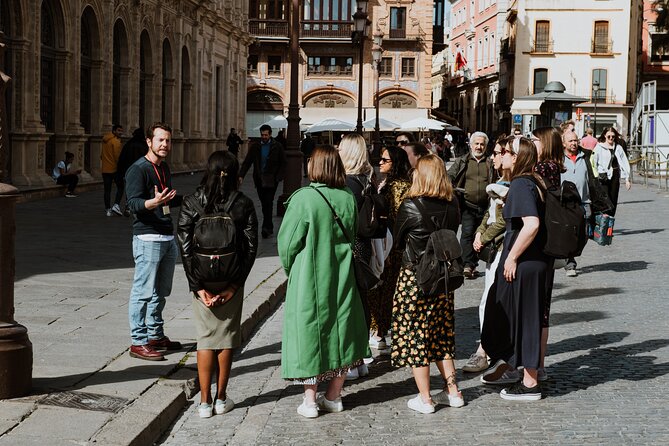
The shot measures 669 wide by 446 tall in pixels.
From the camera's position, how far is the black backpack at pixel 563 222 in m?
6.79

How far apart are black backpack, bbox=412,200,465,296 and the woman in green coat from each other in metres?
0.44

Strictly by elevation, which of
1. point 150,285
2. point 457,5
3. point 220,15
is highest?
point 457,5

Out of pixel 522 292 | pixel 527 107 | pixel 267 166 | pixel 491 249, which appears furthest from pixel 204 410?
pixel 527 107

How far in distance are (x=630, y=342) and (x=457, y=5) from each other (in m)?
84.5

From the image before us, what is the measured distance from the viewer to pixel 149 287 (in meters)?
7.38

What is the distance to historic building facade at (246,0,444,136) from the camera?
6450cm

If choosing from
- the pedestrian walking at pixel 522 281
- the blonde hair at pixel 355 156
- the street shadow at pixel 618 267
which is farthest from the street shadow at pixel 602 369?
the street shadow at pixel 618 267

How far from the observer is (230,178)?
622 centimetres

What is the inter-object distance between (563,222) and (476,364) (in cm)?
141

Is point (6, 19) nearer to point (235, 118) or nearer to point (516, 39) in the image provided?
point (235, 118)

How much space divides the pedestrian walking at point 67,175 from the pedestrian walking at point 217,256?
55.3 feet

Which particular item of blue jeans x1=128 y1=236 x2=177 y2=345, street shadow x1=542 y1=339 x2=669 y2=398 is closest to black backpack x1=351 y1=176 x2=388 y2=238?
blue jeans x1=128 y1=236 x2=177 y2=345

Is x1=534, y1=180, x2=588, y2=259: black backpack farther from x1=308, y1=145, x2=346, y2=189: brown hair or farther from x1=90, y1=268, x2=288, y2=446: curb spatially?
x1=90, y1=268, x2=288, y2=446: curb

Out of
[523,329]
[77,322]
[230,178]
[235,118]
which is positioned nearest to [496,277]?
[523,329]
